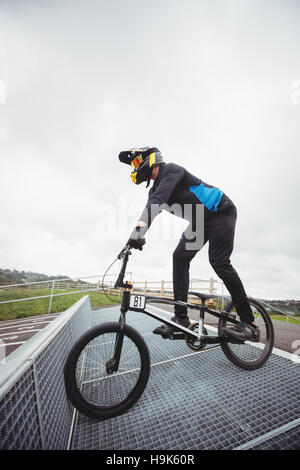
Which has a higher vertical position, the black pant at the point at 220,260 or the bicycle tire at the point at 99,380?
the black pant at the point at 220,260

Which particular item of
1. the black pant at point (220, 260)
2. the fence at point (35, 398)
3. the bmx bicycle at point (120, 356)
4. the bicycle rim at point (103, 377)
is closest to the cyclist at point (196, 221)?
the black pant at point (220, 260)

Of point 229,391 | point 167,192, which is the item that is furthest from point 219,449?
point 167,192

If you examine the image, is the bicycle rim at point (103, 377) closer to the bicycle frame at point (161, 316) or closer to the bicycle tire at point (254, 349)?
the bicycle frame at point (161, 316)

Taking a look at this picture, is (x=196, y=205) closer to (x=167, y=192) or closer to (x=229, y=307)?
(x=167, y=192)

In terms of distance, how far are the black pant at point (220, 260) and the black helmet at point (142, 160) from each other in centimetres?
83

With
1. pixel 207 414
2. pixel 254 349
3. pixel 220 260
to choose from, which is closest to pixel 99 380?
pixel 207 414

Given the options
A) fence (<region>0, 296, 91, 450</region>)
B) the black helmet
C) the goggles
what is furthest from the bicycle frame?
the goggles

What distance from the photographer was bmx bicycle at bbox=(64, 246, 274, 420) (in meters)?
1.33

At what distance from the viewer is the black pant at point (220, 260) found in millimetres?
1905

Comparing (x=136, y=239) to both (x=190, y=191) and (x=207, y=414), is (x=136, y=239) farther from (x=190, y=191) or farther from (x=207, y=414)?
(x=207, y=414)

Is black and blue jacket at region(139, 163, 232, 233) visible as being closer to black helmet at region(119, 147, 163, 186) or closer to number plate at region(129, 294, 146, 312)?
black helmet at region(119, 147, 163, 186)

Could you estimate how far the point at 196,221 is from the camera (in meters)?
2.04

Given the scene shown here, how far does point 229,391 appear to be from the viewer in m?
1.57
